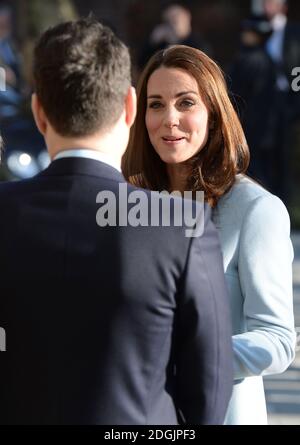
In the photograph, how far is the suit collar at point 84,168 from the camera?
7.68 ft

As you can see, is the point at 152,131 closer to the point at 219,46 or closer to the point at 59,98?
the point at 59,98

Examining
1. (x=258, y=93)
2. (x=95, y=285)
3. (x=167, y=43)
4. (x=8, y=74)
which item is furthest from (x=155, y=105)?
(x=8, y=74)

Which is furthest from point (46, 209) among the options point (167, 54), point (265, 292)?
point (167, 54)

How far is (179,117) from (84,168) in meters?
1.00

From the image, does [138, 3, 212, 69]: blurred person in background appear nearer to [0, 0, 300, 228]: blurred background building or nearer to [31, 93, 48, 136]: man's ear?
[0, 0, 300, 228]: blurred background building

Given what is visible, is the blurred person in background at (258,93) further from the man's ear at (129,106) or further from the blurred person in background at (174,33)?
the man's ear at (129,106)

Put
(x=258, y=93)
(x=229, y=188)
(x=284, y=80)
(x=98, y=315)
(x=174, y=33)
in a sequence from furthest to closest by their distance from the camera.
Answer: (x=174, y=33) → (x=284, y=80) → (x=258, y=93) → (x=229, y=188) → (x=98, y=315)

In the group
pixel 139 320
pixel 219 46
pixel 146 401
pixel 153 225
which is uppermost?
pixel 219 46

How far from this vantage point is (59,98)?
2.31 m

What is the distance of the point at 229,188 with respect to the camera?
3.18 m

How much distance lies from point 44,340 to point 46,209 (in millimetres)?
249

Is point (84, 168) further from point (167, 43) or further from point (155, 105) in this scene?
point (167, 43)

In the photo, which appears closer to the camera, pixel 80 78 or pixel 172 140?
pixel 80 78

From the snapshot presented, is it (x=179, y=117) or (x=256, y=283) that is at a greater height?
(x=179, y=117)
